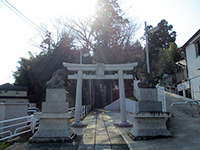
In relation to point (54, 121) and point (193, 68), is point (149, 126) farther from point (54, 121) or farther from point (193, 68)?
point (193, 68)

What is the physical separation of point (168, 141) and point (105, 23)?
66.5 ft

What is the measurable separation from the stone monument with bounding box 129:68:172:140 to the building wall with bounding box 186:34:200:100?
1172 centimetres

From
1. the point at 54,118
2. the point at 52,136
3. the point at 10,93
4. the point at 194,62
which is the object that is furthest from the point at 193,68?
the point at 10,93

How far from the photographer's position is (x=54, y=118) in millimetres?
5805

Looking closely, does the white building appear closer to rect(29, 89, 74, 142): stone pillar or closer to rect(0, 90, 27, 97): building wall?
rect(29, 89, 74, 142): stone pillar

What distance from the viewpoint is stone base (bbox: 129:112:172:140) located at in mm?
5418

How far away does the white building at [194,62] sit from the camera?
49.3 ft

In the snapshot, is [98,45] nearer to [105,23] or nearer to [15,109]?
[105,23]

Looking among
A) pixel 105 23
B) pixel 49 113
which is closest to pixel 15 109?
pixel 49 113

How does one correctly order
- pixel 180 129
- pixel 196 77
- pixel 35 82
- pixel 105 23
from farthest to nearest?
pixel 35 82, pixel 105 23, pixel 196 77, pixel 180 129

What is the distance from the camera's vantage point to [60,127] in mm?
5793

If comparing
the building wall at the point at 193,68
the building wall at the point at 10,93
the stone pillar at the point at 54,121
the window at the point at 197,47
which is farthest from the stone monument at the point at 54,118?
the building wall at the point at 10,93

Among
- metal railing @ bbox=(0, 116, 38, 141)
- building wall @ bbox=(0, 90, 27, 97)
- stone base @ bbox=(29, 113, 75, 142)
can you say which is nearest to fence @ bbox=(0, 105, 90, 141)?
metal railing @ bbox=(0, 116, 38, 141)

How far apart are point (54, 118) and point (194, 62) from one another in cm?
1534
